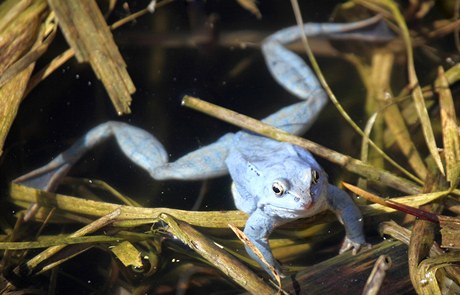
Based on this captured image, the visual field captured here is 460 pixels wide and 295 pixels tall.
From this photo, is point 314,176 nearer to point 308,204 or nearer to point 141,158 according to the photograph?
point 308,204

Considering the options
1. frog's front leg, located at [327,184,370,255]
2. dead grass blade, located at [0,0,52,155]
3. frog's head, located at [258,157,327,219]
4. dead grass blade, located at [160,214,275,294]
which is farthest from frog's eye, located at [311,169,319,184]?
dead grass blade, located at [0,0,52,155]

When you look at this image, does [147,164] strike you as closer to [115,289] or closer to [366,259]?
[115,289]

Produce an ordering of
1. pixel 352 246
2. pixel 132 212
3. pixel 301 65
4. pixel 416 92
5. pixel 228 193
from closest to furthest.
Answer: pixel 352 246 → pixel 132 212 → pixel 228 193 → pixel 416 92 → pixel 301 65

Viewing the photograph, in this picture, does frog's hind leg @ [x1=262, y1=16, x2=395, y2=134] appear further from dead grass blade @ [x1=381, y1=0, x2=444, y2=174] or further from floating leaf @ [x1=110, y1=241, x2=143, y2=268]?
floating leaf @ [x1=110, y1=241, x2=143, y2=268]

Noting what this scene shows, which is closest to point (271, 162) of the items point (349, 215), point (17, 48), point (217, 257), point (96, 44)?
point (349, 215)

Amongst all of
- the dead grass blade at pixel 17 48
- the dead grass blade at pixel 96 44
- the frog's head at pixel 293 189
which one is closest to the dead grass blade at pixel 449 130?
the frog's head at pixel 293 189

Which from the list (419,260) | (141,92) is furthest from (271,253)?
(141,92)
